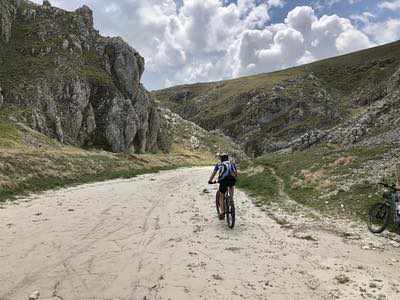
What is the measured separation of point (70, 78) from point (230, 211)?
218ft

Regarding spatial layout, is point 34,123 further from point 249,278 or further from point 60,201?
point 249,278

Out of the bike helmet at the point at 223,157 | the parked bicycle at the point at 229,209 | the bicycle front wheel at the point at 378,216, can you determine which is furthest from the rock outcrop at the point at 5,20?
the bicycle front wheel at the point at 378,216

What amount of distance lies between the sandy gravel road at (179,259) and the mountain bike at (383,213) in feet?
6.25

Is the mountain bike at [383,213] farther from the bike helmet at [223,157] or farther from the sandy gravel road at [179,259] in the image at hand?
the bike helmet at [223,157]

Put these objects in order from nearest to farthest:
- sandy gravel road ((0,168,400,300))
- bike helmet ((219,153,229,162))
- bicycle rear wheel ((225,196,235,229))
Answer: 1. sandy gravel road ((0,168,400,300))
2. bicycle rear wheel ((225,196,235,229))
3. bike helmet ((219,153,229,162))

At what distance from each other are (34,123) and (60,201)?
47405mm

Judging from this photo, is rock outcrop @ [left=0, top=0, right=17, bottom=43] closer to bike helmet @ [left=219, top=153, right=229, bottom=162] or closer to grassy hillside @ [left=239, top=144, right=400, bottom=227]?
grassy hillside @ [left=239, top=144, right=400, bottom=227]

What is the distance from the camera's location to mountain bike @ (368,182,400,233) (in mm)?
15820

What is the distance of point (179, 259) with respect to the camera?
12070 millimetres

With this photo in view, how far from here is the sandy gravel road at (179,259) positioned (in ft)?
31.7

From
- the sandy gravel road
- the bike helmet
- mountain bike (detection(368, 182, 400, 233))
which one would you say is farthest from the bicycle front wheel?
the bike helmet

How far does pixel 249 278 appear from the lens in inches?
414

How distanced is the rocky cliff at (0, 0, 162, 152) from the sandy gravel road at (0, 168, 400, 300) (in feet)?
178

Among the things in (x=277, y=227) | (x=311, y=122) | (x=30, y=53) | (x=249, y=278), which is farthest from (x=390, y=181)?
(x=311, y=122)
